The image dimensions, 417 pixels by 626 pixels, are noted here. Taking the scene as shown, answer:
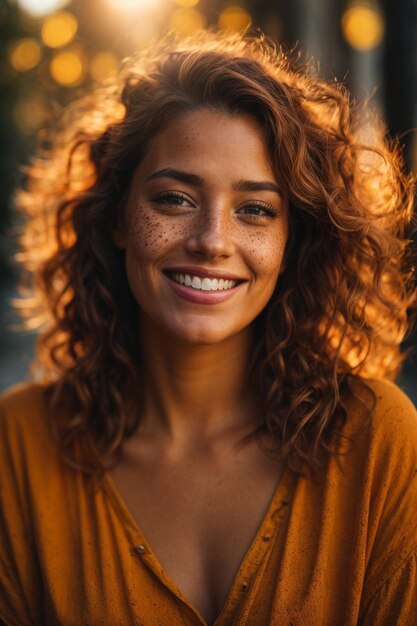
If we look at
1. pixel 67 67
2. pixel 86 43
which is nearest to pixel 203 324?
pixel 86 43

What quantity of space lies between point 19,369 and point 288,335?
16.8 feet

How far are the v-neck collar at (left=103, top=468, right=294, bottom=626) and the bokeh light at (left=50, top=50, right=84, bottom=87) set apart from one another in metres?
6.91

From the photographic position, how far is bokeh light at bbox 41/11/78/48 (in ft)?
26.0

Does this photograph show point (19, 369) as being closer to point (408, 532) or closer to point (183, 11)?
point (183, 11)

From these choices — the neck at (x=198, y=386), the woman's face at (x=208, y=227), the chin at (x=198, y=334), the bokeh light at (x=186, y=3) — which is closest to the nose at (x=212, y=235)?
the woman's face at (x=208, y=227)

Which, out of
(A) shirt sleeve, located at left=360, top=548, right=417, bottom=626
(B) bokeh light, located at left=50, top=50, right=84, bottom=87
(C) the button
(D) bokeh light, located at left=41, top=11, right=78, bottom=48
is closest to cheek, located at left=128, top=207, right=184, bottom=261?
(C) the button

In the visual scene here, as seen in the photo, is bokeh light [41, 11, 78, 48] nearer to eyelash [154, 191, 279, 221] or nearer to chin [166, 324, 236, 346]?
eyelash [154, 191, 279, 221]

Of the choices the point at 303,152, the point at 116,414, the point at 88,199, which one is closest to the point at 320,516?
the point at 116,414

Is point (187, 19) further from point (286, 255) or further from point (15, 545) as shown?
point (15, 545)

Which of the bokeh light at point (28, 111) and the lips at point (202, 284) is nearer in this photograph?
the lips at point (202, 284)

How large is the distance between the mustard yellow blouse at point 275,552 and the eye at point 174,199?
28.5 inches

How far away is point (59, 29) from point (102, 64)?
1.88 feet

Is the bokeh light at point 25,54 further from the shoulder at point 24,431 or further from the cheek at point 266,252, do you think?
the cheek at point 266,252

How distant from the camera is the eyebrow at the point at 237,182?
6.64ft
